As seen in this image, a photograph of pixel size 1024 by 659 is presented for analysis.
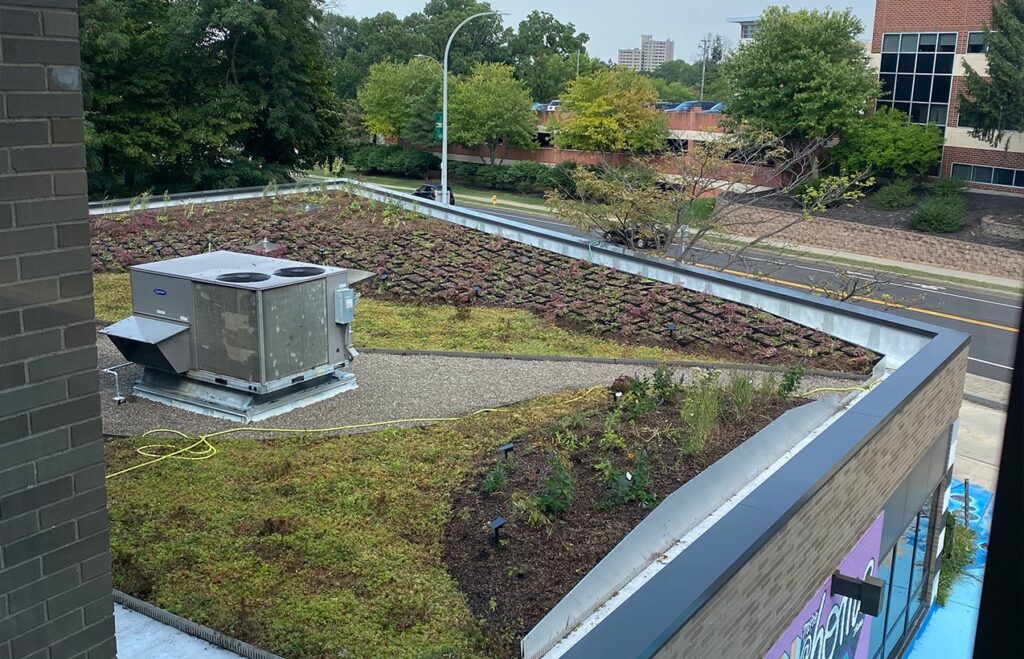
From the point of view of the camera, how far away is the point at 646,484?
887 centimetres

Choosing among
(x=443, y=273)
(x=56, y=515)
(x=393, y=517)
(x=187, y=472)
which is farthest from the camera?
(x=443, y=273)

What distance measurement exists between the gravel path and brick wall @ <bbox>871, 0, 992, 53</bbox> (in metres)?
23.6

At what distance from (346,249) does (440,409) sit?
9039 mm

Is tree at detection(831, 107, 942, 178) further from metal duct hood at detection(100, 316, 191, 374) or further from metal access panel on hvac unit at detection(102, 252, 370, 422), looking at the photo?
metal duct hood at detection(100, 316, 191, 374)

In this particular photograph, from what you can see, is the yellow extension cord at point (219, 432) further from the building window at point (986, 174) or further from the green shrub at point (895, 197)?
the green shrub at point (895, 197)

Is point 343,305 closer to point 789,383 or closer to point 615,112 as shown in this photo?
point 789,383

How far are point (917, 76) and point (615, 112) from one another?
1557 centimetres

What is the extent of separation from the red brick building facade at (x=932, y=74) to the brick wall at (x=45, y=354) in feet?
113

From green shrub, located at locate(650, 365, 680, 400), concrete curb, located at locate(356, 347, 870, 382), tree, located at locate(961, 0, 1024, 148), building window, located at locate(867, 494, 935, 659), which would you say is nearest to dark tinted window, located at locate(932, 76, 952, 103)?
concrete curb, located at locate(356, 347, 870, 382)

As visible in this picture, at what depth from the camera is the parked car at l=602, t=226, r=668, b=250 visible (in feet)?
66.2

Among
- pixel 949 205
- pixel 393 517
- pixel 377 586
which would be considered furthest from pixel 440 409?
pixel 949 205

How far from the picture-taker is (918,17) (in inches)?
1528

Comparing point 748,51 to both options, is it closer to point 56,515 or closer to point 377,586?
point 377,586

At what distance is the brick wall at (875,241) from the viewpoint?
34531mm
